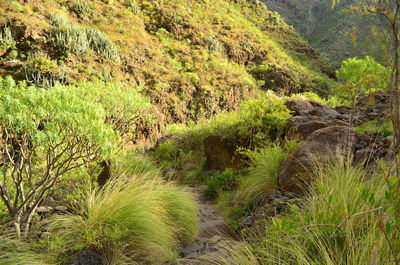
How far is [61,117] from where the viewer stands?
276 cm

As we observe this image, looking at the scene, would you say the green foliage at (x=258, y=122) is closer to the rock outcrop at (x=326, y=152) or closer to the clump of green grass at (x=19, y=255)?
the rock outcrop at (x=326, y=152)

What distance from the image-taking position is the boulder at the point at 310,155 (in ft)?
11.9

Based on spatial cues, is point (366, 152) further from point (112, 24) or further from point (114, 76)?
point (112, 24)

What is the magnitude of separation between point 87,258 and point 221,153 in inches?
177

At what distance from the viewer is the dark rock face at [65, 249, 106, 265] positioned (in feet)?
9.13

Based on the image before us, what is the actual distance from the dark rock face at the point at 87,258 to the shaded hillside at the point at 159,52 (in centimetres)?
809

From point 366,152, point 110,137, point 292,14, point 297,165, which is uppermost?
point 292,14

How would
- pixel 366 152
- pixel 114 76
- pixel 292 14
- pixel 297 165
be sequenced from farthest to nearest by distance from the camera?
1. pixel 292 14
2. pixel 114 76
3. pixel 297 165
4. pixel 366 152

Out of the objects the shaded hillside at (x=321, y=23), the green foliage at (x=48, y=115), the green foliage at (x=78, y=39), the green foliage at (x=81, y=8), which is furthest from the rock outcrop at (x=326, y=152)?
the shaded hillside at (x=321, y=23)

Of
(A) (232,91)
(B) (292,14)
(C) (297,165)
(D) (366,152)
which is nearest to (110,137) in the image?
(C) (297,165)

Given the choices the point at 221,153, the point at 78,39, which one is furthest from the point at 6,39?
the point at 221,153

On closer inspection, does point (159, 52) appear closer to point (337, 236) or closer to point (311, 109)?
point (311, 109)

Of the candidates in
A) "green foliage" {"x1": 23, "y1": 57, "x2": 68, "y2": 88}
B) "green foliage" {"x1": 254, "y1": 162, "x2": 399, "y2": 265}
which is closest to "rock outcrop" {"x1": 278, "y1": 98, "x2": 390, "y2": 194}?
"green foliage" {"x1": 254, "y1": 162, "x2": 399, "y2": 265}

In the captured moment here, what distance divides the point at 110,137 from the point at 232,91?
39.6 feet
